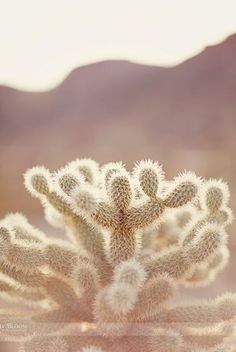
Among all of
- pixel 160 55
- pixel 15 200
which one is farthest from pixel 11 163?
pixel 160 55

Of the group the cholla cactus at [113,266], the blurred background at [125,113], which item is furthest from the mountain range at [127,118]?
the cholla cactus at [113,266]

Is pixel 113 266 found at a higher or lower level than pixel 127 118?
lower

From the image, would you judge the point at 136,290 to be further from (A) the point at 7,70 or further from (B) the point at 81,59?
(B) the point at 81,59

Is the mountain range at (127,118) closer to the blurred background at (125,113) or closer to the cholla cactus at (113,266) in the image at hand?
the blurred background at (125,113)

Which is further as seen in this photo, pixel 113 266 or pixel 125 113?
pixel 125 113

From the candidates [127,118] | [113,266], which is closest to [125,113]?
[127,118]

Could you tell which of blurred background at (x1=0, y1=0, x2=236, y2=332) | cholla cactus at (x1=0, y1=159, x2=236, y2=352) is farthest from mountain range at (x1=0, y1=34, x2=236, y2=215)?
cholla cactus at (x1=0, y1=159, x2=236, y2=352)

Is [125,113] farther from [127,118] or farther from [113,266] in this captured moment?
[113,266]

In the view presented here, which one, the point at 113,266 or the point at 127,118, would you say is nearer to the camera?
the point at 113,266
